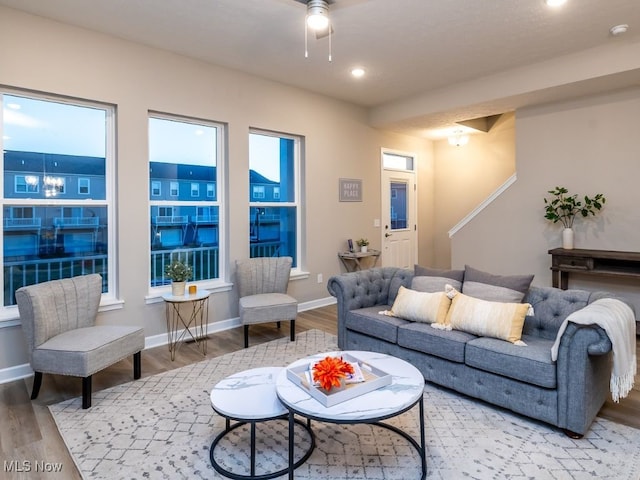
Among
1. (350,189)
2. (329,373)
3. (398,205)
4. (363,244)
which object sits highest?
Result: (350,189)

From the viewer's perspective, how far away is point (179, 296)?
3.79 metres

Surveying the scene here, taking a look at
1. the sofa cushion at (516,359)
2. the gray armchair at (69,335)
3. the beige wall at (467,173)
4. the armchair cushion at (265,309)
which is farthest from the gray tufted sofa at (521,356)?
the beige wall at (467,173)

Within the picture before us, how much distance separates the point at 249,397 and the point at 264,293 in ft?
7.97

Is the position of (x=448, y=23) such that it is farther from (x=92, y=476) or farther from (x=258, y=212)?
(x=92, y=476)

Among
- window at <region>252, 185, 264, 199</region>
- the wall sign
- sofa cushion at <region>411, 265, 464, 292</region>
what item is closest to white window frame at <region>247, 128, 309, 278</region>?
window at <region>252, 185, 264, 199</region>

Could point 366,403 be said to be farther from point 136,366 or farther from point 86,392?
point 136,366

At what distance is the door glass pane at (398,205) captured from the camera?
6.76 m

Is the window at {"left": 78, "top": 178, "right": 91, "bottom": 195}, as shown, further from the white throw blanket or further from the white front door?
the white front door

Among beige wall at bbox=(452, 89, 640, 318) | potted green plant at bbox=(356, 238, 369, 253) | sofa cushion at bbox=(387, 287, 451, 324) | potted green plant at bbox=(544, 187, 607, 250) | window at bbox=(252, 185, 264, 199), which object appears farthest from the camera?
potted green plant at bbox=(356, 238, 369, 253)

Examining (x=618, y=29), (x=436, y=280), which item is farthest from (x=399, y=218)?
(x=618, y=29)

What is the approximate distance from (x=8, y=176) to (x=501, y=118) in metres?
6.70

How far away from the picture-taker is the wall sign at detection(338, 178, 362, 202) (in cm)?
582

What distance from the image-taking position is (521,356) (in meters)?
2.42

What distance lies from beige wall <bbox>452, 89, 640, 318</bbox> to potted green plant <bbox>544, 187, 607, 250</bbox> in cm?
8
